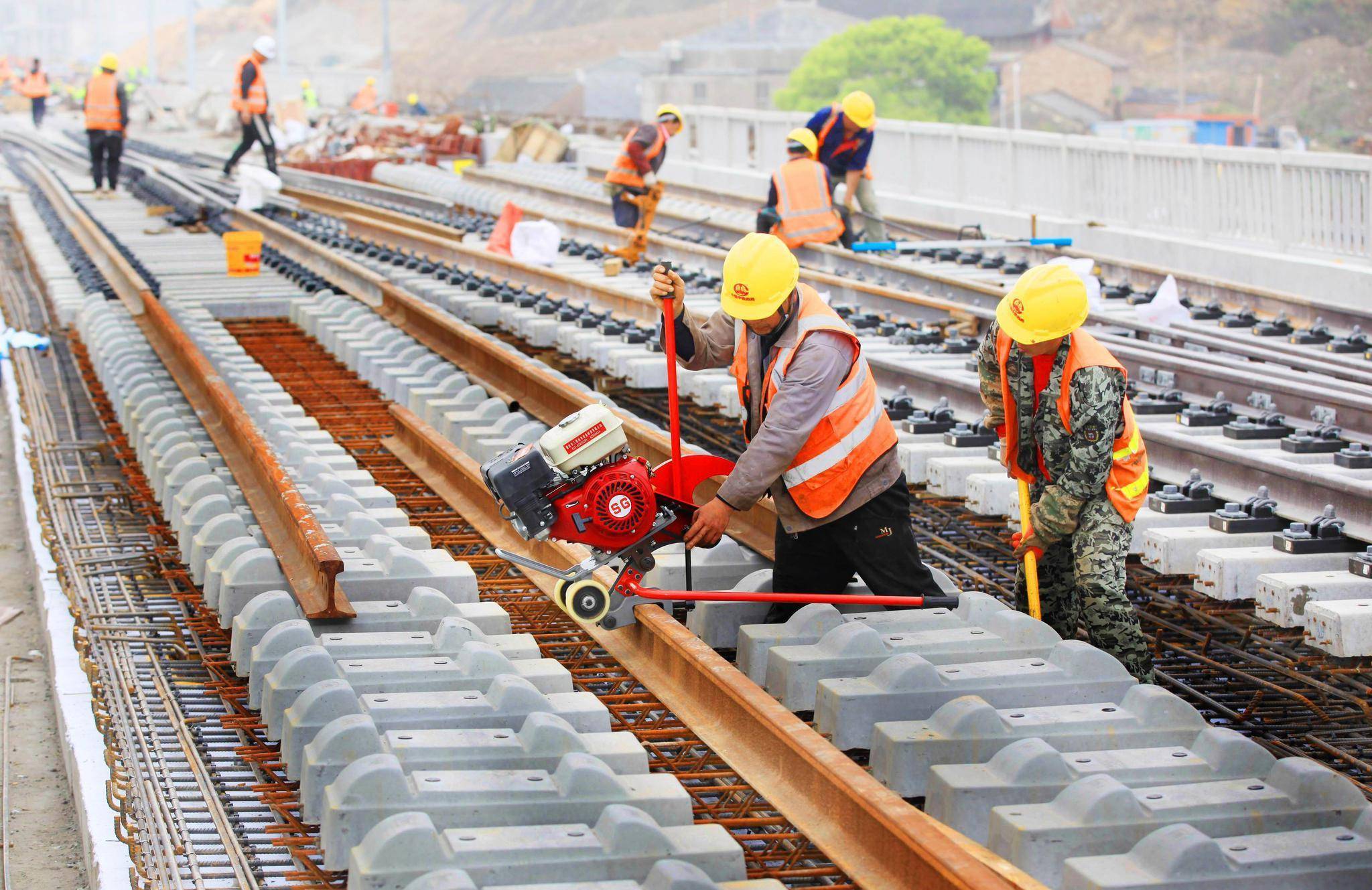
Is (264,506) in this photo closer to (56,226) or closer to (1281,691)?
(1281,691)

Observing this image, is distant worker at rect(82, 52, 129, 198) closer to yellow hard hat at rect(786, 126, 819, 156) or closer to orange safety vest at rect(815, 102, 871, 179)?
orange safety vest at rect(815, 102, 871, 179)

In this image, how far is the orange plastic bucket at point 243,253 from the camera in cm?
1426

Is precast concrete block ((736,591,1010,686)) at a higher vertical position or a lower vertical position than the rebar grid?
higher

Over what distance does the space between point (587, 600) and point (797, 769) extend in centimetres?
133

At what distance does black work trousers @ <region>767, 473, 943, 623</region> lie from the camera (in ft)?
18.7

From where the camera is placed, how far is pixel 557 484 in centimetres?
A: 550

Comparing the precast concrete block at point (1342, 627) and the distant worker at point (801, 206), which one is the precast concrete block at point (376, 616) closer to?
the precast concrete block at point (1342, 627)

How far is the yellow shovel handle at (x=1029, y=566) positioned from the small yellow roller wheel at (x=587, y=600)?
1.41m

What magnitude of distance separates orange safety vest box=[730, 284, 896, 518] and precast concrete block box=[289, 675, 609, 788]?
1.14 meters

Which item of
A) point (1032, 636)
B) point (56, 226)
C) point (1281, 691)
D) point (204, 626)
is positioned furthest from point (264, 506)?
point (56, 226)

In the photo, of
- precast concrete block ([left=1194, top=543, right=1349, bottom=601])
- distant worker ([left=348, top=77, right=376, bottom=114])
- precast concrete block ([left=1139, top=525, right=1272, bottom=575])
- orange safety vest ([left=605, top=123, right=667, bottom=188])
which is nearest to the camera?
precast concrete block ([left=1194, top=543, right=1349, bottom=601])

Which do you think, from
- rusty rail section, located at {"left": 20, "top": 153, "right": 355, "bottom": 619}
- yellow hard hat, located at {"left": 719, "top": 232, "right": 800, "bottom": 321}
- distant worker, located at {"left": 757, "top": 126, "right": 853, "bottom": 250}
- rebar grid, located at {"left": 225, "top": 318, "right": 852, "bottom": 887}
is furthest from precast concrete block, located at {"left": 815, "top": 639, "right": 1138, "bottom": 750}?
distant worker, located at {"left": 757, "top": 126, "right": 853, "bottom": 250}

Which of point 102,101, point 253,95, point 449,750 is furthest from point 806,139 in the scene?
point 102,101

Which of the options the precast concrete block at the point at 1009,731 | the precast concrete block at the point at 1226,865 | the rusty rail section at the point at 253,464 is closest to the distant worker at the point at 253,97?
the rusty rail section at the point at 253,464
